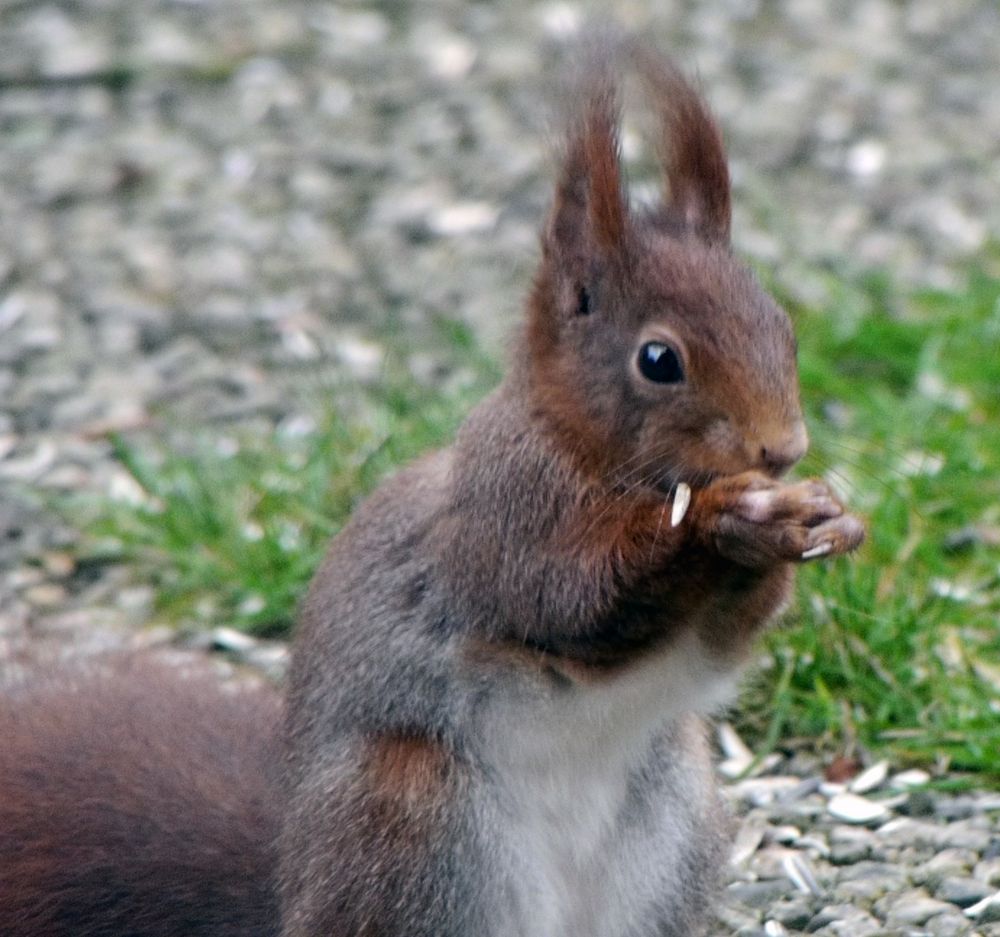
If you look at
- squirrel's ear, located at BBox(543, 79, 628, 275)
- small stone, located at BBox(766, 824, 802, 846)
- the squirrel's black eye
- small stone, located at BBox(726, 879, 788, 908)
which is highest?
squirrel's ear, located at BBox(543, 79, 628, 275)

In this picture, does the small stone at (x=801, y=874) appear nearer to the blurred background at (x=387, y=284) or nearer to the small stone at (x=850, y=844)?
the small stone at (x=850, y=844)

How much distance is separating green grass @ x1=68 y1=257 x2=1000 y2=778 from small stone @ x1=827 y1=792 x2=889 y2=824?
0.40ft

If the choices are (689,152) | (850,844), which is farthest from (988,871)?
(689,152)

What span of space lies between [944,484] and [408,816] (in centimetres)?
157

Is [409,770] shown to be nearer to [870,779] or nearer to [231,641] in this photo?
[870,779]

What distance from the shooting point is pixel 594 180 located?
211cm

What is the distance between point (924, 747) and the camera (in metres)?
2.77

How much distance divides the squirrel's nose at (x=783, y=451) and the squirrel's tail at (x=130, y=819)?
0.71m

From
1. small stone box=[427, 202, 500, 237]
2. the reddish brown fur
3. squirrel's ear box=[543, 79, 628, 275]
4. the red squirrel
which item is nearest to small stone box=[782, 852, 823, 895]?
the red squirrel

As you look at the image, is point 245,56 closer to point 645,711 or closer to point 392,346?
point 392,346

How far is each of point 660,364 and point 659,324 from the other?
5cm

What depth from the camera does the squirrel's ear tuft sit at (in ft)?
6.90

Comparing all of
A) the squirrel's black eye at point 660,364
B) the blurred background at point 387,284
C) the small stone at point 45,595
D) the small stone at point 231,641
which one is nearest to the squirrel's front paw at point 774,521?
the squirrel's black eye at point 660,364

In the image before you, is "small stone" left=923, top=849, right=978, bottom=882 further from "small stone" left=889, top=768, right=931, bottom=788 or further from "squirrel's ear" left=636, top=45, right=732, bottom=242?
"squirrel's ear" left=636, top=45, right=732, bottom=242
